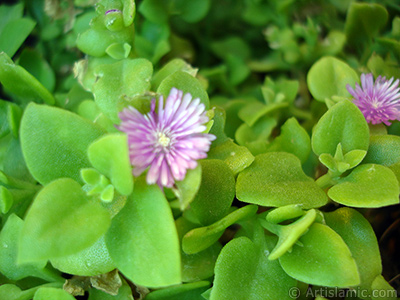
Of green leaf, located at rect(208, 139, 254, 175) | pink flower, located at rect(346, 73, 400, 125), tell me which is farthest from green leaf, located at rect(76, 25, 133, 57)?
pink flower, located at rect(346, 73, 400, 125)

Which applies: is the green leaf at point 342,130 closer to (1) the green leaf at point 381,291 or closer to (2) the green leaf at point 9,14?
(1) the green leaf at point 381,291

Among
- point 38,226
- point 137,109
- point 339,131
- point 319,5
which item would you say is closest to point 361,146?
point 339,131

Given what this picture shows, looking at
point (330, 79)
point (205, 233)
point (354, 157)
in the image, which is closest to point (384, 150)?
point (354, 157)

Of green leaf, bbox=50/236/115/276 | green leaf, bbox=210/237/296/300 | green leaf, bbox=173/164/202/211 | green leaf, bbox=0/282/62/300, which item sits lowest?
green leaf, bbox=0/282/62/300

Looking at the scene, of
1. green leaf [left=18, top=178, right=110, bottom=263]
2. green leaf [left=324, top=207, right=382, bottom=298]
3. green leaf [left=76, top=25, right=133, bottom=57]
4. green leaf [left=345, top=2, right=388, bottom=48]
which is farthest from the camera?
green leaf [left=345, top=2, right=388, bottom=48]

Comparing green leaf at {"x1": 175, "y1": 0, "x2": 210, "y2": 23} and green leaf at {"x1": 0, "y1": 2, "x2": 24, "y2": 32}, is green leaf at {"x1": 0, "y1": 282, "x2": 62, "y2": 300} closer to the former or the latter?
green leaf at {"x1": 0, "y1": 2, "x2": 24, "y2": 32}

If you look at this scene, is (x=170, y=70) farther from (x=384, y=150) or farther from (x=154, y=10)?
(x=384, y=150)
